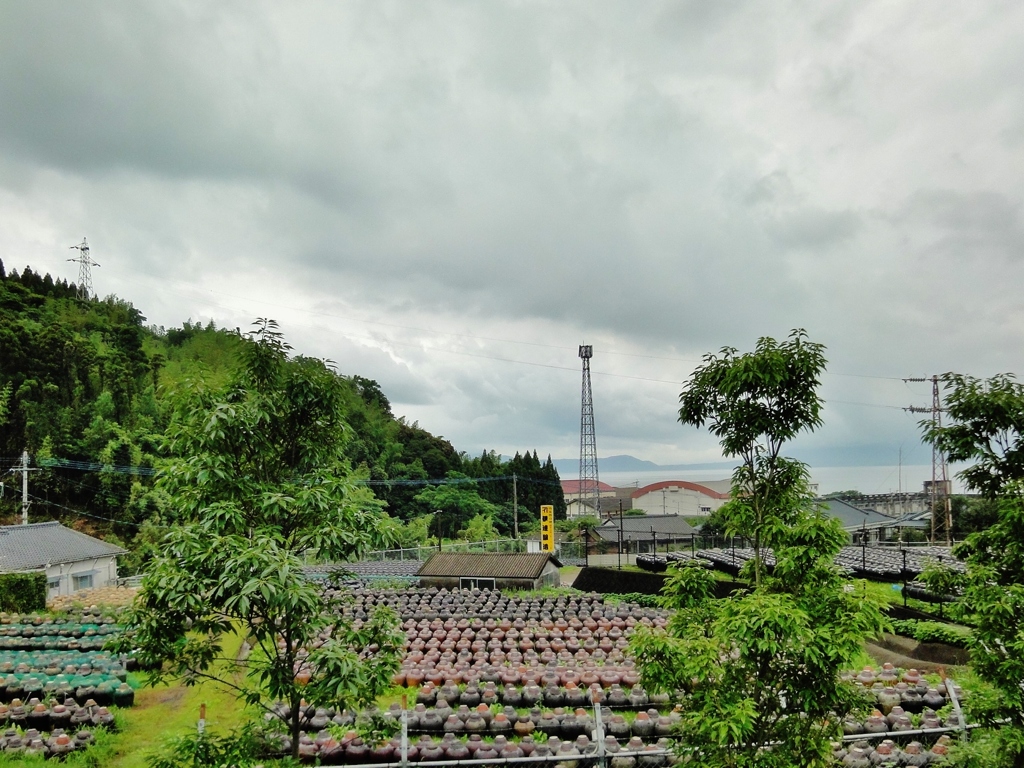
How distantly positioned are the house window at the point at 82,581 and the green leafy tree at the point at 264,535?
105 ft

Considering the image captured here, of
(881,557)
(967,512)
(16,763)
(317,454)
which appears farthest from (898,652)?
(967,512)

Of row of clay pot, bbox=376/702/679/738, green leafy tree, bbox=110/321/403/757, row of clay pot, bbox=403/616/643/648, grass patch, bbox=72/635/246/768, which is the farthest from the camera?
row of clay pot, bbox=403/616/643/648

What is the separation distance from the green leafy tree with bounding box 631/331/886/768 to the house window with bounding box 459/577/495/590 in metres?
25.3

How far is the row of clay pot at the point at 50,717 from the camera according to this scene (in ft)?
42.3

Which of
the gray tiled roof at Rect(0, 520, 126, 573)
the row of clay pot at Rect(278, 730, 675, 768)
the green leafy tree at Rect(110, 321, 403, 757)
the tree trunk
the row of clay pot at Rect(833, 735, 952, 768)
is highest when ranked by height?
the green leafy tree at Rect(110, 321, 403, 757)

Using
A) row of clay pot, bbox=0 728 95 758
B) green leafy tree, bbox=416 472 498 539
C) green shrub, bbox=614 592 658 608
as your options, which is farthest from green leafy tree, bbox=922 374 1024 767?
green leafy tree, bbox=416 472 498 539

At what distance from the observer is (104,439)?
46.1 metres

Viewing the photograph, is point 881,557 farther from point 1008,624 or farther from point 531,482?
point 531,482

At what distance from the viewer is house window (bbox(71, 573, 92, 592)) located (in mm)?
31281

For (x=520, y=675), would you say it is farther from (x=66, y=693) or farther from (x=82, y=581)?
(x=82, y=581)

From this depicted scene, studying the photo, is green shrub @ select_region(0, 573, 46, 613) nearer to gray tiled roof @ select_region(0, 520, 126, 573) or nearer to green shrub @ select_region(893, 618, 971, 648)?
gray tiled roof @ select_region(0, 520, 126, 573)

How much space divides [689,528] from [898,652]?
33568mm

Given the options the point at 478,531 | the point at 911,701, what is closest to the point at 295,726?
the point at 911,701

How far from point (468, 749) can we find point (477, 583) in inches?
805
